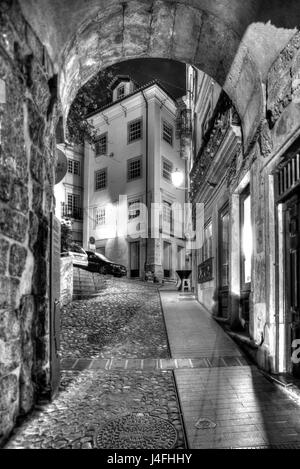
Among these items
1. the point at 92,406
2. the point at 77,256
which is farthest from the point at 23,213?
the point at 77,256

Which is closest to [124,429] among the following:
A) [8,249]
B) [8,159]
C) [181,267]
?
[8,249]

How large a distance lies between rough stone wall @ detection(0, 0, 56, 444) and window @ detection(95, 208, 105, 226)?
81.3ft

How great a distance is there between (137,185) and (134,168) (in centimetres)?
160

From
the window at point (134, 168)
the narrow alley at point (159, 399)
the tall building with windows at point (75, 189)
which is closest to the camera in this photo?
the narrow alley at point (159, 399)

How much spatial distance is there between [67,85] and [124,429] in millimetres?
4859

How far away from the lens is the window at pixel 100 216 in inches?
1139

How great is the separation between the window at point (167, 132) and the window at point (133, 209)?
227 inches

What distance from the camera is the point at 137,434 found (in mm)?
3133

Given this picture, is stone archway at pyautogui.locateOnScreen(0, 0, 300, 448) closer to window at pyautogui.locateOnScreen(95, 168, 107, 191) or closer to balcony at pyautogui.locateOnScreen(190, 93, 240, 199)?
balcony at pyautogui.locateOnScreen(190, 93, 240, 199)

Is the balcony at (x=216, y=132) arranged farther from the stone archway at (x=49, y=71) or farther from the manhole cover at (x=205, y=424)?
the manhole cover at (x=205, y=424)

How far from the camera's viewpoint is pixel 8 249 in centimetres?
310

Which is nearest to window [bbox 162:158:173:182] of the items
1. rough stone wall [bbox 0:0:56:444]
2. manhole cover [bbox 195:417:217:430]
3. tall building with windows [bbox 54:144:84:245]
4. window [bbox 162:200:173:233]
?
window [bbox 162:200:173:233]

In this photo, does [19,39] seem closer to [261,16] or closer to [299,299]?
[261,16]

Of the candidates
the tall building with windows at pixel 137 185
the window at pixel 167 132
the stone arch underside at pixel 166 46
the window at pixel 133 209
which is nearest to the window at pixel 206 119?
the stone arch underside at pixel 166 46
